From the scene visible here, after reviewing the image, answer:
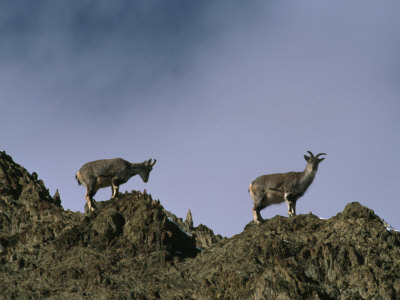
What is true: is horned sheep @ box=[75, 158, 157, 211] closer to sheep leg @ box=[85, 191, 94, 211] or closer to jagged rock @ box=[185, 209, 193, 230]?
sheep leg @ box=[85, 191, 94, 211]

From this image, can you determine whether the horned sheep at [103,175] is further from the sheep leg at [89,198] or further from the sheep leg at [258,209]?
the sheep leg at [258,209]

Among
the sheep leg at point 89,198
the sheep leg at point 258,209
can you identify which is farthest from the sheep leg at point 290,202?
the sheep leg at point 89,198

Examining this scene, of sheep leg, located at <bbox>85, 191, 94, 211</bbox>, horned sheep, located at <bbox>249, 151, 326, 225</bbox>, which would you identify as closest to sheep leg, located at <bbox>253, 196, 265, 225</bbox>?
horned sheep, located at <bbox>249, 151, 326, 225</bbox>

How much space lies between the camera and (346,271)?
21016 millimetres

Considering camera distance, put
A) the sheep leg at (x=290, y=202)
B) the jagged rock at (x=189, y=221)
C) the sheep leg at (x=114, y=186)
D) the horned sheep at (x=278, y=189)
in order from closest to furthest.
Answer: the sheep leg at (x=290, y=202), the horned sheep at (x=278, y=189), the sheep leg at (x=114, y=186), the jagged rock at (x=189, y=221)

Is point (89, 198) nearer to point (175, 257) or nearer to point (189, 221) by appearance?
point (189, 221)

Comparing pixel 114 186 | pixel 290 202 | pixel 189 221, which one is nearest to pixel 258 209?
pixel 290 202

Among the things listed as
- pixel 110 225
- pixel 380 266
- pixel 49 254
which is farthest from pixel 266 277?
pixel 49 254

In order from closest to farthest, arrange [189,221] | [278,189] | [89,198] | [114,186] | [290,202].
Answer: [290,202] < [278,189] < [89,198] < [114,186] < [189,221]

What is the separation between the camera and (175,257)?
24125mm

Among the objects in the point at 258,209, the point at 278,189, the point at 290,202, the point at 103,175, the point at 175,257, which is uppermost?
the point at 103,175

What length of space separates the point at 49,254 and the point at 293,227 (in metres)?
9.94

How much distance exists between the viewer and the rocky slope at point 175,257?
20.0 metres

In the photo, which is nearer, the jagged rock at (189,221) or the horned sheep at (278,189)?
the horned sheep at (278,189)
